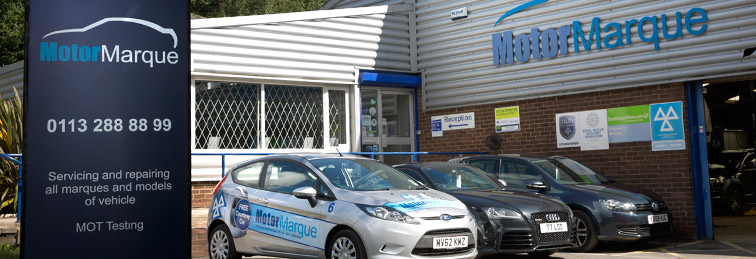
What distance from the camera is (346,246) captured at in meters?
7.80

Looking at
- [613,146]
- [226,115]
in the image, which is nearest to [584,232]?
[613,146]

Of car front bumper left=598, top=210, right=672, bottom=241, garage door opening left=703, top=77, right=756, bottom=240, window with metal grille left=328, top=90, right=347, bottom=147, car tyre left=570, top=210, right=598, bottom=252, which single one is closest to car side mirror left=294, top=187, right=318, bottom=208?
car tyre left=570, top=210, right=598, bottom=252

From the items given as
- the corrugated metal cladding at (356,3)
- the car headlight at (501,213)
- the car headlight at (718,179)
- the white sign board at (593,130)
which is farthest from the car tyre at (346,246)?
the car headlight at (718,179)

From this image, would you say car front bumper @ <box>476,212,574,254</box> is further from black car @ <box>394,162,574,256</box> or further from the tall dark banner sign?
the tall dark banner sign

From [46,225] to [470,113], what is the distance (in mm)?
12532

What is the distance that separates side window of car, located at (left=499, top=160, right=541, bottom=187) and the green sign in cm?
320

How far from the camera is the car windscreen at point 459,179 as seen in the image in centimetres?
1013

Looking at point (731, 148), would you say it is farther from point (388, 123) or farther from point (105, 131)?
point (105, 131)

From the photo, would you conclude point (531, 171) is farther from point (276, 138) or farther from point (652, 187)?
point (276, 138)

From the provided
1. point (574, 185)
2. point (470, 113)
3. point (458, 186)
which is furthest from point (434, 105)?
point (458, 186)

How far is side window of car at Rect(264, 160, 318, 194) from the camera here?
28.1ft

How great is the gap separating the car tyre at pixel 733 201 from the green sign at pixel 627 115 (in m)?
5.90

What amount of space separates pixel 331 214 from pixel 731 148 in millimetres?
14653

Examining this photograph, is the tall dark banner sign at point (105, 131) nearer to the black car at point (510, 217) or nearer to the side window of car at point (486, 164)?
the black car at point (510, 217)
